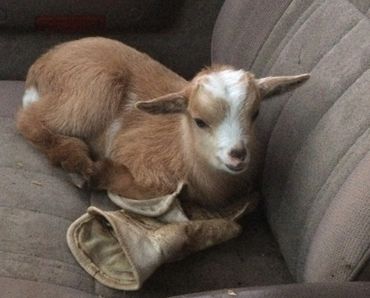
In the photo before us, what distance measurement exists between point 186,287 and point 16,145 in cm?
57

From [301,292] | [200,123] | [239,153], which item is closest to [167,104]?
[200,123]

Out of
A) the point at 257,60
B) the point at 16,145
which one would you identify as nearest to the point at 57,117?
the point at 16,145

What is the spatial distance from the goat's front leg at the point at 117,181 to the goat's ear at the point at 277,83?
0.98ft

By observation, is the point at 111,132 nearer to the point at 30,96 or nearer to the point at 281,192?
the point at 30,96

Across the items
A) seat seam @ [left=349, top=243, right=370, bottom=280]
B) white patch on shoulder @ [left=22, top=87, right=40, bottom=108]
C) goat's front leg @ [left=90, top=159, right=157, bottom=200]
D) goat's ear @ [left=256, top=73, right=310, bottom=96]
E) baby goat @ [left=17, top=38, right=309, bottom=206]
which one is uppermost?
goat's ear @ [left=256, top=73, right=310, bottom=96]

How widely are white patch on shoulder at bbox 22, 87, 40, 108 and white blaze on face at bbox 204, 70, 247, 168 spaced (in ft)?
1.77

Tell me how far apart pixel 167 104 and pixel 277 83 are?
209mm

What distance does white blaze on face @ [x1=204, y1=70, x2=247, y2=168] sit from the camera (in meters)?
1.36

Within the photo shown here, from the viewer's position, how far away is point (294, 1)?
1607 millimetres

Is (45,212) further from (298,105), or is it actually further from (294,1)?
(294,1)

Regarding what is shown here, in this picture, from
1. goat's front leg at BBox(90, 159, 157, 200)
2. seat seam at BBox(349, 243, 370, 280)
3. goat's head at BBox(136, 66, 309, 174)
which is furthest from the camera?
goat's front leg at BBox(90, 159, 157, 200)

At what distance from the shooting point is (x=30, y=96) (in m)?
1.79

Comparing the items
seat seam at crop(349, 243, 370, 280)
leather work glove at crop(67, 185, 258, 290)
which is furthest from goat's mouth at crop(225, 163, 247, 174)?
seat seam at crop(349, 243, 370, 280)

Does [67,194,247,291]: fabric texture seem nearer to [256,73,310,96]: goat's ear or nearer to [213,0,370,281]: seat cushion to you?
[213,0,370,281]: seat cushion
